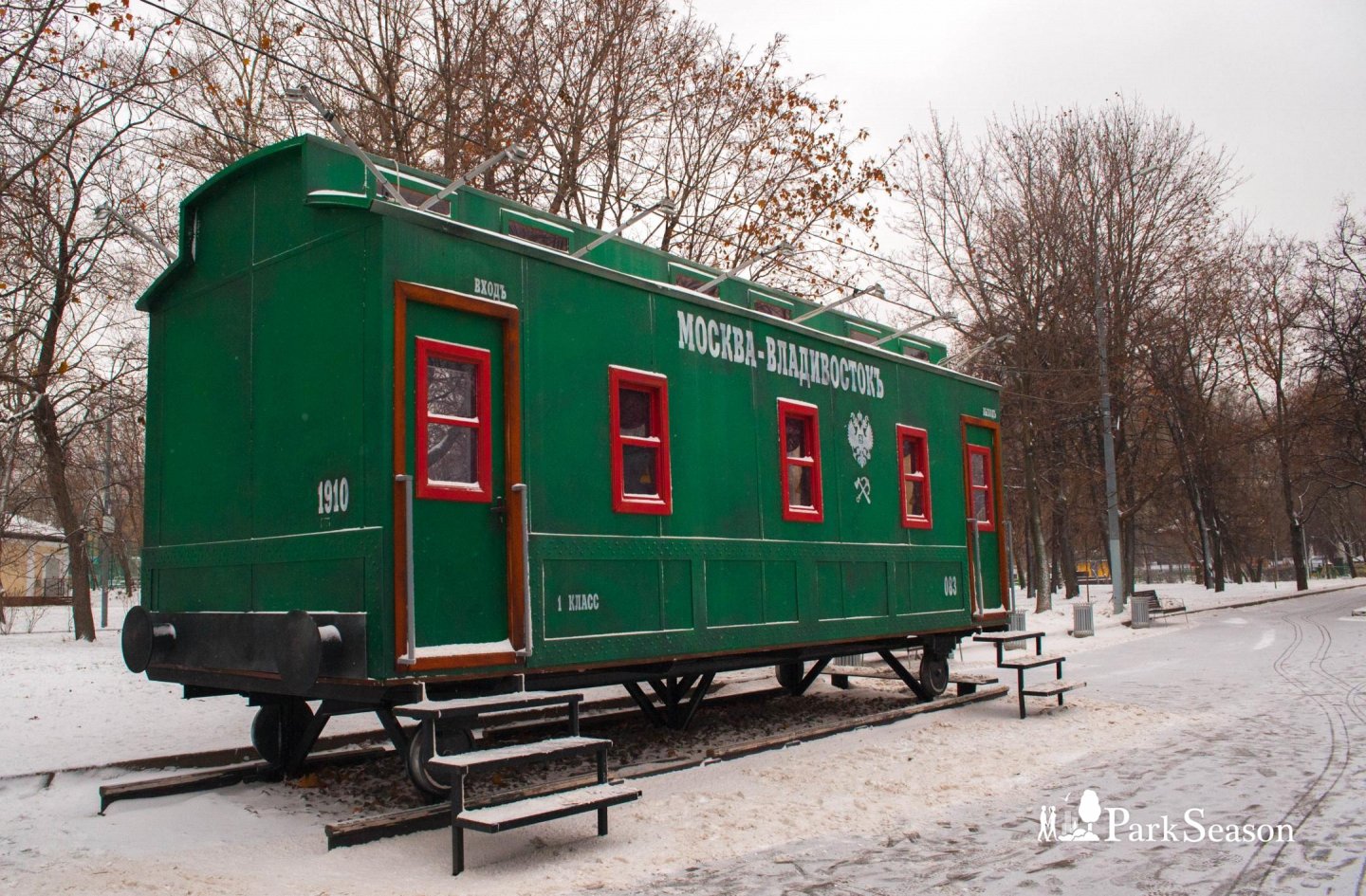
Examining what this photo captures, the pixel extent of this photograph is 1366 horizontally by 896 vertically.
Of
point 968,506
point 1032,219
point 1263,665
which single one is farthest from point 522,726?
point 1032,219

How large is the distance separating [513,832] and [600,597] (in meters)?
1.59

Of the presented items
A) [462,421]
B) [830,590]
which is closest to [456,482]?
[462,421]

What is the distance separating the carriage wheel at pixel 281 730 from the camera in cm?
744

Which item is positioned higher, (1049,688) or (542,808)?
(542,808)

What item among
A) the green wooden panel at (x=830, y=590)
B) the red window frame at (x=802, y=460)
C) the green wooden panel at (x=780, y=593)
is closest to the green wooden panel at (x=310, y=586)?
the green wooden panel at (x=780, y=593)

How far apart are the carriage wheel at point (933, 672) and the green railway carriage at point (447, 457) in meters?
2.54

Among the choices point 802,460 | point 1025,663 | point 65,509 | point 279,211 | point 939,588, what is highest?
point 279,211

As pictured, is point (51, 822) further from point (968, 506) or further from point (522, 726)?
point (968, 506)

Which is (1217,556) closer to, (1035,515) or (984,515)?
(1035,515)

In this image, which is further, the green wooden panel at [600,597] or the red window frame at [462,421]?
the green wooden panel at [600,597]

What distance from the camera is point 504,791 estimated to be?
662cm

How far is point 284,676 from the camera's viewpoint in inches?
231

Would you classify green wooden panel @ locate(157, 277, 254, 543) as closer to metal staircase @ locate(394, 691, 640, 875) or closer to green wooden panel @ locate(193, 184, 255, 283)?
green wooden panel @ locate(193, 184, 255, 283)

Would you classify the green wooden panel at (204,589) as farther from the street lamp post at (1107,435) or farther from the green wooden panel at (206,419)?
the street lamp post at (1107,435)
